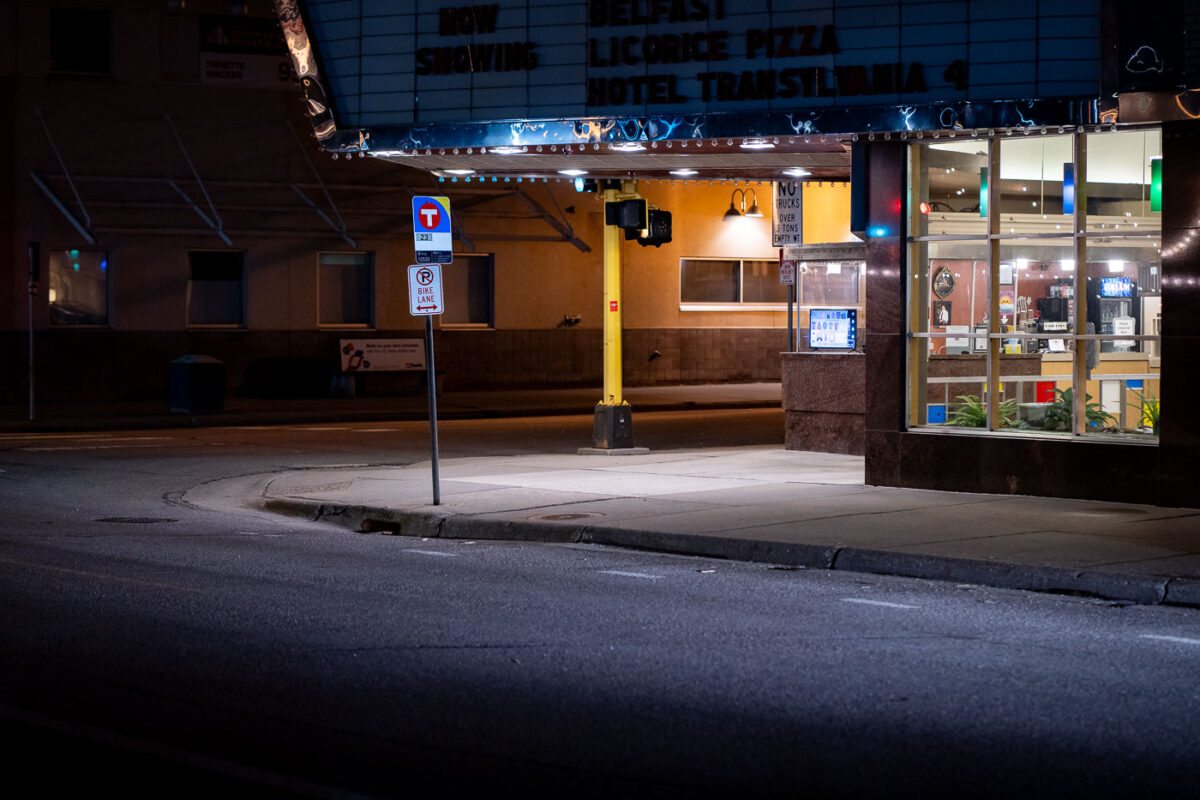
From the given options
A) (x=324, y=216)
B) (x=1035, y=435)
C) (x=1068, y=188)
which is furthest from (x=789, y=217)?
(x=324, y=216)

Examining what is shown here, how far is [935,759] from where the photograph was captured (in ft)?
20.7

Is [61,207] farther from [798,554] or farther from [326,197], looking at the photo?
[798,554]

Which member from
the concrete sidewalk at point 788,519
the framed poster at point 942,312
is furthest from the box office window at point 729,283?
the framed poster at point 942,312

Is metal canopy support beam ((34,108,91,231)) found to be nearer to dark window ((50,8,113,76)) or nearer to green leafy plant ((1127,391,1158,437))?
dark window ((50,8,113,76))

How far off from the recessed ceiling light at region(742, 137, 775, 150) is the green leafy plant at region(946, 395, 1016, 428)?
11.2 ft

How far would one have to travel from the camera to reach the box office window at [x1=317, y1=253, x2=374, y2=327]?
3384 cm

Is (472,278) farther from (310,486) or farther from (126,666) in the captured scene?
(126,666)

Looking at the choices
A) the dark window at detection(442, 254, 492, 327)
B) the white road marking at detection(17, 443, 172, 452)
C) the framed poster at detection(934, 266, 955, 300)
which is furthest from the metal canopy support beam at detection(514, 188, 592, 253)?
the framed poster at detection(934, 266, 955, 300)

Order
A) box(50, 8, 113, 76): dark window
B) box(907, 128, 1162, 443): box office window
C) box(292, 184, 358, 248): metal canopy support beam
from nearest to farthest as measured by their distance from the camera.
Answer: box(907, 128, 1162, 443): box office window, box(50, 8, 113, 76): dark window, box(292, 184, 358, 248): metal canopy support beam

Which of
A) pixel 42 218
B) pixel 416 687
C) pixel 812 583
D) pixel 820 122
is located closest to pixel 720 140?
pixel 820 122

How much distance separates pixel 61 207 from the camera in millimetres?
30719

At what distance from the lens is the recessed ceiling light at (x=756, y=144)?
16422mm

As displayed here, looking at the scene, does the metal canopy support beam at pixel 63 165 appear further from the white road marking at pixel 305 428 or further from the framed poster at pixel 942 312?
the framed poster at pixel 942 312

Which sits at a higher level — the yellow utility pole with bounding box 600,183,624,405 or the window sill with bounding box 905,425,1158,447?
the yellow utility pole with bounding box 600,183,624,405
